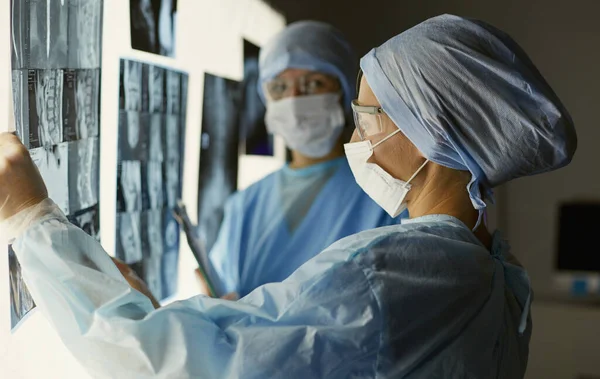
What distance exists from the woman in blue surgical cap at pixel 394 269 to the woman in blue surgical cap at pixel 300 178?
0.78 metres

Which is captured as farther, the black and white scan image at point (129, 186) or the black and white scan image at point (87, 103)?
the black and white scan image at point (129, 186)

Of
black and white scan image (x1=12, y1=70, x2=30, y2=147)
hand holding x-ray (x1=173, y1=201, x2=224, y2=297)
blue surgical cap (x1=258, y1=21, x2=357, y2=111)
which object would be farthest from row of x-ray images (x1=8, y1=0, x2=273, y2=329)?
blue surgical cap (x1=258, y1=21, x2=357, y2=111)

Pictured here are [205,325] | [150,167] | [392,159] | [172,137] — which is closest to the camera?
[205,325]

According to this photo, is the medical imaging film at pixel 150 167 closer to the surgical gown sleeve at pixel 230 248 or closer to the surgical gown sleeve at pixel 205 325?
the surgical gown sleeve at pixel 230 248

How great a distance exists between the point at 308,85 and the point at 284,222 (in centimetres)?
42

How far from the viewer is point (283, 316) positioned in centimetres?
98

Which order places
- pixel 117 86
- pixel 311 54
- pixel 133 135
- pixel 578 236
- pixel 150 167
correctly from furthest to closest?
pixel 578 236
pixel 311 54
pixel 150 167
pixel 133 135
pixel 117 86

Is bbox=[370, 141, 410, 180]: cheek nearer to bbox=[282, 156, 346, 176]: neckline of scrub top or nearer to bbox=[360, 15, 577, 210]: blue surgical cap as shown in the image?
bbox=[360, 15, 577, 210]: blue surgical cap

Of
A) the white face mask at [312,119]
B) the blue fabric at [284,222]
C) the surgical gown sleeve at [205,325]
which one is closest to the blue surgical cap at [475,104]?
the surgical gown sleeve at [205,325]

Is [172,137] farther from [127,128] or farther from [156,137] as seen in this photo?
[127,128]

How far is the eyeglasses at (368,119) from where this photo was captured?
3.99ft

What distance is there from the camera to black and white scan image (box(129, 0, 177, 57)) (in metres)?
1.65

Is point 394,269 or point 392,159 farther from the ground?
point 392,159

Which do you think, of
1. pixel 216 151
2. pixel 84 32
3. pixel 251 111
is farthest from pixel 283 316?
pixel 251 111
